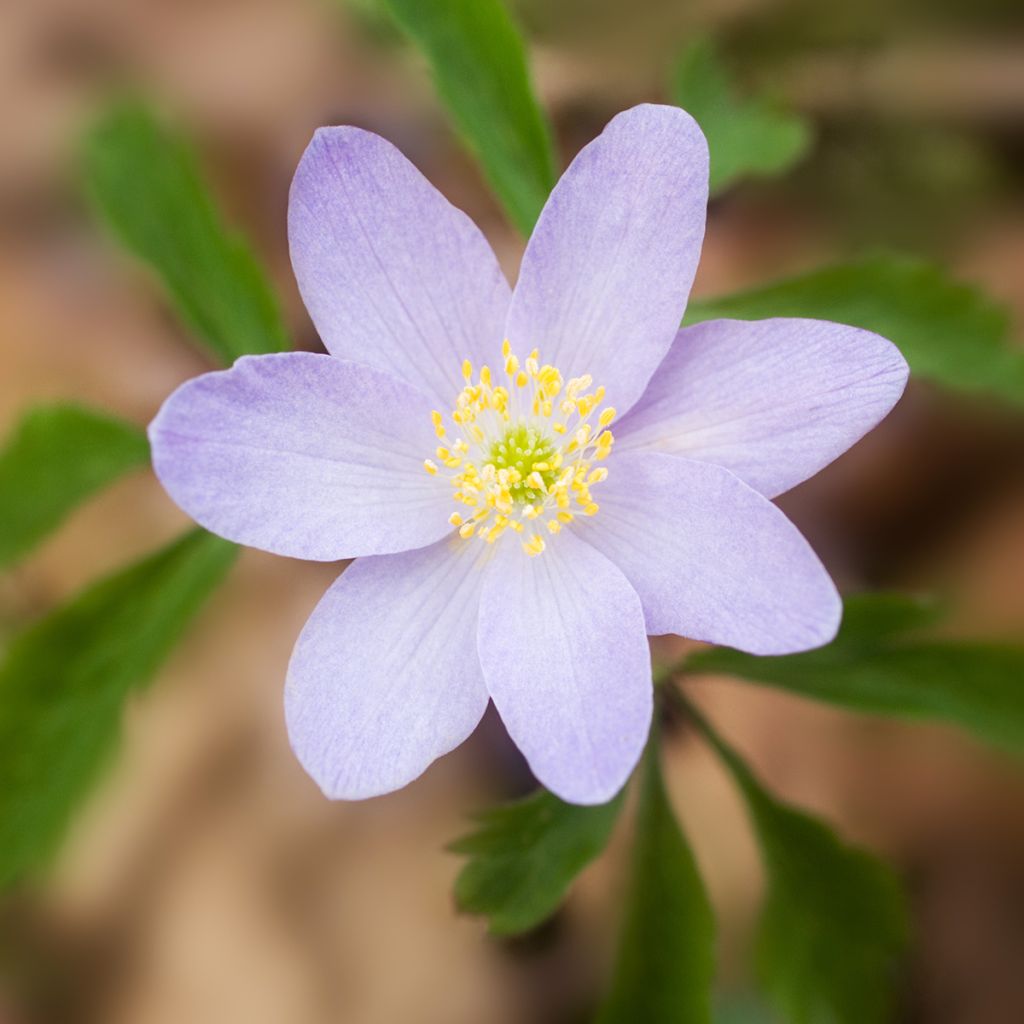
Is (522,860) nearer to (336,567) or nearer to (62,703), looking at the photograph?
(62,703)

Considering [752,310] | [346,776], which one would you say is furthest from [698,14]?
[346,776]

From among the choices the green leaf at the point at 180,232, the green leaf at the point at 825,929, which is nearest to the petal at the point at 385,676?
the green leaf at the point at 180,232

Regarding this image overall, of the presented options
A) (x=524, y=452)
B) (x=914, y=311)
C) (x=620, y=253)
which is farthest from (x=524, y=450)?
(x=914, y=311)

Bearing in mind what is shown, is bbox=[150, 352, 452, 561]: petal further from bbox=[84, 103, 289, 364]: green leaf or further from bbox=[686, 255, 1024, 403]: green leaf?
bbox=[686, 255, 1024, 403]: green leaf

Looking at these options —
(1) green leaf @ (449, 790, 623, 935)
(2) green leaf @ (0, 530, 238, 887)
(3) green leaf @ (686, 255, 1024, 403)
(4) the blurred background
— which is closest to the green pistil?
(3) green leaf @ (686, 255, 1024, 403)

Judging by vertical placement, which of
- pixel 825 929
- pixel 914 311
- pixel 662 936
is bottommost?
pixel 825 929

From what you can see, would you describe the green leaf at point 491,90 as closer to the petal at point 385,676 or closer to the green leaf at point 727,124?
the green leaf at point 727,124
